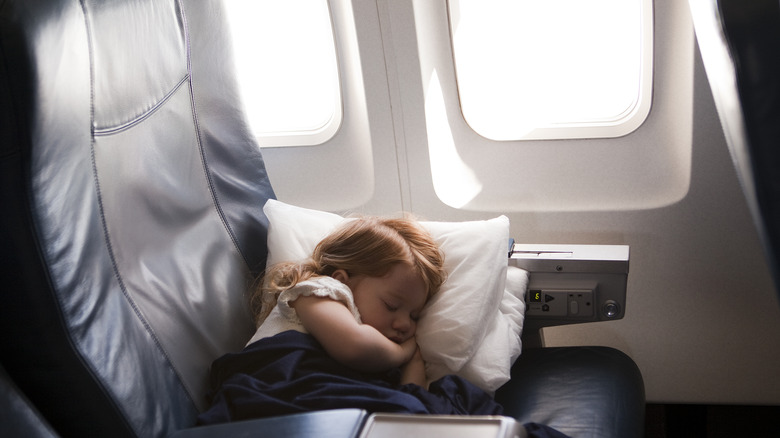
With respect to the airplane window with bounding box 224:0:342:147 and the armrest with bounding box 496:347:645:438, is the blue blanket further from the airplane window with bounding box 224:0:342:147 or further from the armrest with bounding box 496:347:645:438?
the airplane window with bounding box 224:0:342:147

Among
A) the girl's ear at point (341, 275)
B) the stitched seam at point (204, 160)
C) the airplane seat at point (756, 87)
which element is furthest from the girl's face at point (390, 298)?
the airplane seat at point (756, 87)

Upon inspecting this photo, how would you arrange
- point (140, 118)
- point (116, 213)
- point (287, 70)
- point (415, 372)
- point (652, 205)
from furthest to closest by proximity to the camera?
point (287, 70)
point (652, 205)
point (415, 372)
point (140, 118)
point (116, 213)

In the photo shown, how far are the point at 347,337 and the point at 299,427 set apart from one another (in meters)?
0.44

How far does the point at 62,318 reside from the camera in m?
1.17

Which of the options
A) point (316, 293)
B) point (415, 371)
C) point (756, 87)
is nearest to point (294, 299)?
point (316, 293)

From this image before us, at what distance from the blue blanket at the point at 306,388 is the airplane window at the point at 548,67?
1114mm

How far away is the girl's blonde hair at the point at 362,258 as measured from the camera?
1.69 m

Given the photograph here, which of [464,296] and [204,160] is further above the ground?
[204,160]

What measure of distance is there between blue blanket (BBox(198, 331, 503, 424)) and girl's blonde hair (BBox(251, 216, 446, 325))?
16cm

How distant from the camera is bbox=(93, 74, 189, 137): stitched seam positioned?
4.30ft

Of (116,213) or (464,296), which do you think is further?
(464,296)

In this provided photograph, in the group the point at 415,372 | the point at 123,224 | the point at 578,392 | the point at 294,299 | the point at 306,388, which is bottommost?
the point at 578,392

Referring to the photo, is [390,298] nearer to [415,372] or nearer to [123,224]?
[415,372]

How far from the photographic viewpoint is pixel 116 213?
133cm
